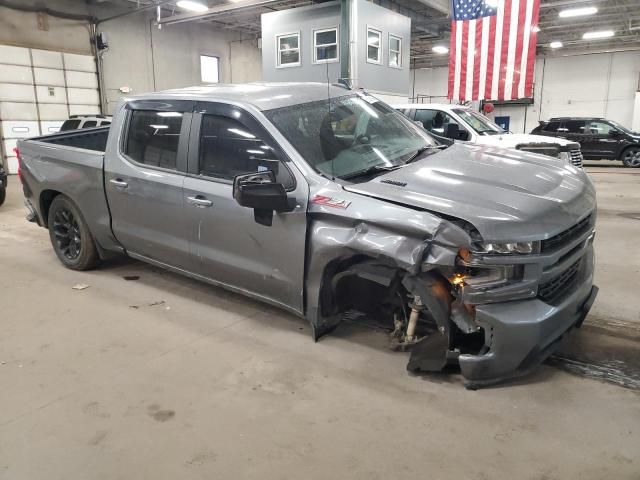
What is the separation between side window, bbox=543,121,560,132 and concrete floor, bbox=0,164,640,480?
1469 centimetres

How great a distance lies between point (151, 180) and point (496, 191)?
2.69 metres

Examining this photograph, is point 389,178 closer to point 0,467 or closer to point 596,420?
point 596,420

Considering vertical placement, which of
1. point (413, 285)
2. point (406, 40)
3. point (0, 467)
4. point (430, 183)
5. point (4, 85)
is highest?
point (406, 40)

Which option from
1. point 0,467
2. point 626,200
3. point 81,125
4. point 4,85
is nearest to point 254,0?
point 81,125

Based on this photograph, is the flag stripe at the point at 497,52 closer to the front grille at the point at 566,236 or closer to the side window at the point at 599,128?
the side window at the point at 599,128

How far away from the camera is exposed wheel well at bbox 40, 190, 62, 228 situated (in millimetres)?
5204

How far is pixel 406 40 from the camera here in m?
15.8

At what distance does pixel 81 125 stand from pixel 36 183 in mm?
7385

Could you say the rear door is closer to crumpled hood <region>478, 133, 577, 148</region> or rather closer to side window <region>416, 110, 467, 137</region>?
crumpled hood <region>478, 133, 577, 148</region>

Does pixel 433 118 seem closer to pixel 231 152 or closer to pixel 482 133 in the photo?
pixel 482 133

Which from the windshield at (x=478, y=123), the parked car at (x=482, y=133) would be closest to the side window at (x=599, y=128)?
the parked car at (x=482, y=133)

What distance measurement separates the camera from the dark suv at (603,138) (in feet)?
52.0

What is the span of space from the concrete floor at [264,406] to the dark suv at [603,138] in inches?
556

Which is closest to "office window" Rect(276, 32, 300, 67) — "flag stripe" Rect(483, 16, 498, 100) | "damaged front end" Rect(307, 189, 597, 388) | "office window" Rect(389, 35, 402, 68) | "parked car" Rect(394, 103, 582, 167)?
"office window" Rect(389, 35, 402, 68)
